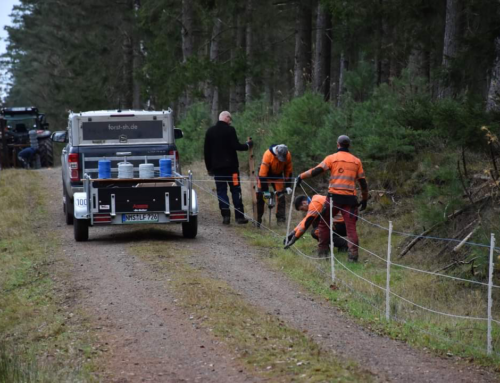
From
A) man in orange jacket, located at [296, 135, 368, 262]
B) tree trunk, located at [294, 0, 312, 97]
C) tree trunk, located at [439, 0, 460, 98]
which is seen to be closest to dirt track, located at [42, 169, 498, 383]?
man in orange jacket, located at [296, 135, 368, 262]

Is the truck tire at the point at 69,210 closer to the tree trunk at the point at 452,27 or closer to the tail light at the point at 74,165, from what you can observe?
the tail light at the point at 74,165

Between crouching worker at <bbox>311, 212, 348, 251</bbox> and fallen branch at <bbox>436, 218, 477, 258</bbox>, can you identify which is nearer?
fallen branch at <bbox>436, 218, 477, 258</bbox>

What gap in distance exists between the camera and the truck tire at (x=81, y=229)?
14555mm

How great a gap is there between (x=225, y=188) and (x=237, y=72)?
45.5ft

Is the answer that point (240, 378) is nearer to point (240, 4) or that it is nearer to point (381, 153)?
point (381, 153)

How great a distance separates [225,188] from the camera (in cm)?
1667

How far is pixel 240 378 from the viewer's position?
7602 mm

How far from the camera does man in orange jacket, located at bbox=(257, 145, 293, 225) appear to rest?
1625cm

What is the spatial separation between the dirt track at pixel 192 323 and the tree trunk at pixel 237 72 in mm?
16166

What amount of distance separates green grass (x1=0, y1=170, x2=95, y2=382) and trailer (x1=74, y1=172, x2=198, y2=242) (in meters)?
0.91

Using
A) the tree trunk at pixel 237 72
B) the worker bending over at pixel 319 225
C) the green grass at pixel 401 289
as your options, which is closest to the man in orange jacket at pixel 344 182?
the worker bending over at pixel 319 225

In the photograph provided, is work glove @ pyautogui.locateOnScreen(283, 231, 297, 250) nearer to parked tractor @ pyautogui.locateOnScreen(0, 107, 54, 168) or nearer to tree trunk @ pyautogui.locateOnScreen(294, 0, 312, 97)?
tree trunk @ pyautogui.locateOnScreen(294, 0, 312, 97)

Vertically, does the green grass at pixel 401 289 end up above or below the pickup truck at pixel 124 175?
below

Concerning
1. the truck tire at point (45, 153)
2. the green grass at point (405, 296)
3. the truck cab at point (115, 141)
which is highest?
the truck cab at point (115, 141)
